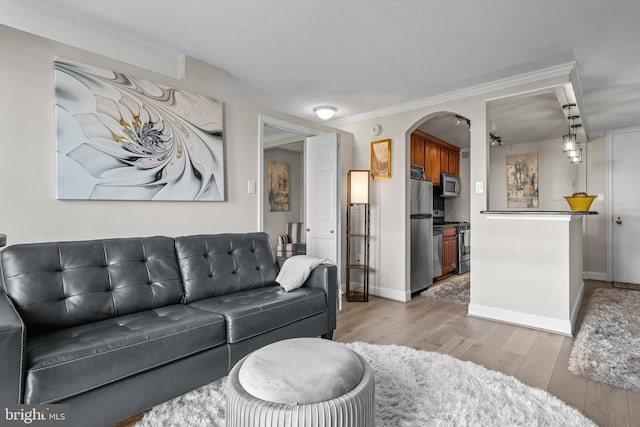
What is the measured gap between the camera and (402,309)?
3.90m

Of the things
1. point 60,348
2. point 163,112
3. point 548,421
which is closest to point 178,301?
point 60,348

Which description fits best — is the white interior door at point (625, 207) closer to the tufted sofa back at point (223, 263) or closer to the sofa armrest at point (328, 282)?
the sofa armrest at point (328, 282)

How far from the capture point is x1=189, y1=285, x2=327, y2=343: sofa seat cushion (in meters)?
2.13

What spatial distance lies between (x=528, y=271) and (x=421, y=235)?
5.20 ft

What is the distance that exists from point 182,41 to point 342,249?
296cm

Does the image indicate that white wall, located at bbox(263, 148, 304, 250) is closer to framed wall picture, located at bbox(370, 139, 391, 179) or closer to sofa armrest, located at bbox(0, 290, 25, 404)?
framed wall picture, located at bbox(370, 139, 391, 179)

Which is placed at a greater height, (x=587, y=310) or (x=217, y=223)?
(x=217, y=223)

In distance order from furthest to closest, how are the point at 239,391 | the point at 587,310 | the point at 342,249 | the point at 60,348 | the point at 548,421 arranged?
the point at 342,249, the point at 587,310, the point at 548,421, the point at 60,348, the point at 239,391

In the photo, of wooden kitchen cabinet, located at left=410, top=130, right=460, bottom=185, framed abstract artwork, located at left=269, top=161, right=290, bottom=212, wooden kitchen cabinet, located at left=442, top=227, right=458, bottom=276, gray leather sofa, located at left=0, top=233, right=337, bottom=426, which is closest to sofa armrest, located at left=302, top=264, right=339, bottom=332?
gray leather sofa, located at left=0, top=233, right=337, bottom=426

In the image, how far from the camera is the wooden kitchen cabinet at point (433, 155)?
521 centimetres

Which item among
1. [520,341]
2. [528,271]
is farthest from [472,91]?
[520,341]

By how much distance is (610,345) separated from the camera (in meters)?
2.76

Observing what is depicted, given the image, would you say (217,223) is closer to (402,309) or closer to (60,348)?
(60,348)

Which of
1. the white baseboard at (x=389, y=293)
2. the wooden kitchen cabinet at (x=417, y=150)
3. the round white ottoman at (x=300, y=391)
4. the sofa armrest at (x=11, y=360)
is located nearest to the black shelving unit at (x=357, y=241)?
the white baseboard at (x=389, y=293)
